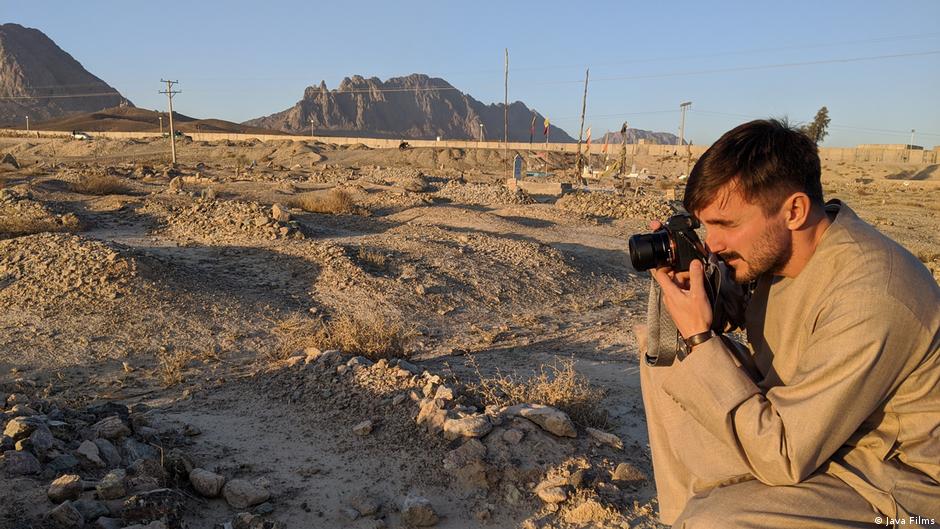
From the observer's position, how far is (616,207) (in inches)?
690

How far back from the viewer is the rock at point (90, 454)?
361cm

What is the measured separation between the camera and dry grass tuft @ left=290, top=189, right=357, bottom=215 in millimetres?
14274

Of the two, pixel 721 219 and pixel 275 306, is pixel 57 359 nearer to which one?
pixel 275 306

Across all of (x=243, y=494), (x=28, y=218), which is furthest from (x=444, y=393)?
(x=28, y=218)

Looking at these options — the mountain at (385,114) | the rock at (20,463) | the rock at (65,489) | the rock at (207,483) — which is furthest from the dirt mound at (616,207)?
the mountain at (385,114)

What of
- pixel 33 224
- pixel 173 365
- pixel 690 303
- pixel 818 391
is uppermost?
pixel 690 303

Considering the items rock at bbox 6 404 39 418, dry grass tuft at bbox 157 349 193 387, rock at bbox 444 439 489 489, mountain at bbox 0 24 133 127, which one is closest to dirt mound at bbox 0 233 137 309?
dry grass tuft at bbox 157 349 193 387

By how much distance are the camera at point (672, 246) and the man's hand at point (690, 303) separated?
7 cm

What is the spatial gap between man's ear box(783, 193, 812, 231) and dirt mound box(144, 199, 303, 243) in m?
9.26

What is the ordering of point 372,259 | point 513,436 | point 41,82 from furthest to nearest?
point 41,82 → point 372,259 → point 513,436

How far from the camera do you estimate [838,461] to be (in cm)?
191

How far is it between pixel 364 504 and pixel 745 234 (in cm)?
236

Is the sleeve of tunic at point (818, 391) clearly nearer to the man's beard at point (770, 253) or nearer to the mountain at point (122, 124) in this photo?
the man's beard at point (770, 253)

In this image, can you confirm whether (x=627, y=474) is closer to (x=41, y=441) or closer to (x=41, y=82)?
(x=41, y=441)
